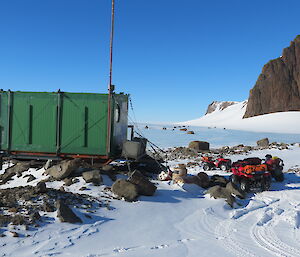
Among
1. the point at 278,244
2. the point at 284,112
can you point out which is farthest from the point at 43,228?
the point at 284,112

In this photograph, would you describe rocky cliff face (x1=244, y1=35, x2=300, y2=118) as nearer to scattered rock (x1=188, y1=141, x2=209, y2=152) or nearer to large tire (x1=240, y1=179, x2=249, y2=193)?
scattered rock (x1=188, y1=141, x2=209, y2=152)

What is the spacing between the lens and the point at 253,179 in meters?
11.3

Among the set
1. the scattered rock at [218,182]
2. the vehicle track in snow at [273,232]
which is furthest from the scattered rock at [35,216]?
the scattered rock at [218,182]

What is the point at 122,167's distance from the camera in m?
13.0

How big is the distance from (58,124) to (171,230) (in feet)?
24.6

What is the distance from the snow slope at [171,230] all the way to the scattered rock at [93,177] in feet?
0.87

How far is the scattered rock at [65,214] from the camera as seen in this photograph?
6512mm

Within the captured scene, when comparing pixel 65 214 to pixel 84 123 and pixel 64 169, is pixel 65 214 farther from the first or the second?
pixel 84 123

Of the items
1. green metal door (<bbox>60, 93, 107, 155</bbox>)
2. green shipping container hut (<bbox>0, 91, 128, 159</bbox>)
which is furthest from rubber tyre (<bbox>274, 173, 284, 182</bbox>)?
green metal door (<bbox>60, 93, 107, 155</bbox>)

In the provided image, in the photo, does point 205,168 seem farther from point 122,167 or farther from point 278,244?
point 278,244

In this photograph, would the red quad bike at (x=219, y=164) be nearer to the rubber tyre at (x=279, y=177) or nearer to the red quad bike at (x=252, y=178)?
the rubber tyre at (x=279, y=177)

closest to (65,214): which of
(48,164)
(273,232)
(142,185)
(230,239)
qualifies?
(142,185)

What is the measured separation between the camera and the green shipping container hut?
474 inches

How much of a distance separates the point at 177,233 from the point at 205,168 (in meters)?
9.52
